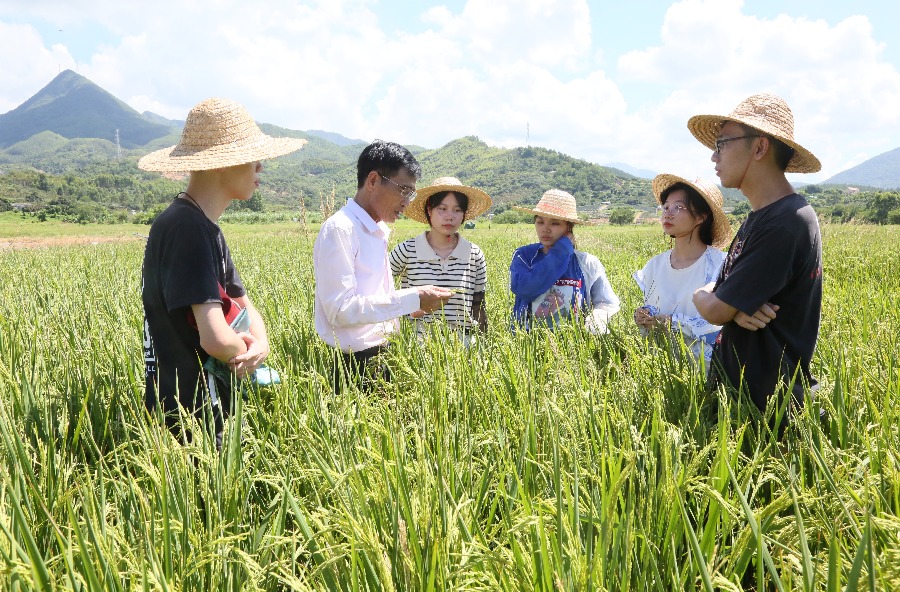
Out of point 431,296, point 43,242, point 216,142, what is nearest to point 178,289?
point 216,142

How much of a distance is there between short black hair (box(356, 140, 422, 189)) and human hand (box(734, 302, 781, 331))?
165 cm

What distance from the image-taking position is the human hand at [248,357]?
5.74 ft

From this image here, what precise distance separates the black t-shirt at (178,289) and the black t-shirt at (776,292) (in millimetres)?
1682

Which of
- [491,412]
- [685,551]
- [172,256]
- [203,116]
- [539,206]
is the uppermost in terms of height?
[203,116]

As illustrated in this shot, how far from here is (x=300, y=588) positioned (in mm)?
880

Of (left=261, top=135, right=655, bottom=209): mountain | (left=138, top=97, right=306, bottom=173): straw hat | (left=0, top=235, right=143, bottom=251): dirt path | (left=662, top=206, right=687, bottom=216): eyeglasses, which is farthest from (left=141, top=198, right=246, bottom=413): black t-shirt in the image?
(left=261, top=135, right=655, bottom=209): mountain

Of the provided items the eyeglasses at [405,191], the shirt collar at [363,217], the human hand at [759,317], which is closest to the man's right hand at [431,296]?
the shirt collar at [363,217]

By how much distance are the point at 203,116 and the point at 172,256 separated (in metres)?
0.70

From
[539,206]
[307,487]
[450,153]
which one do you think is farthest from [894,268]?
[450,153]

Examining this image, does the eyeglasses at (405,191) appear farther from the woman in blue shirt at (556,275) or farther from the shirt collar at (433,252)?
the woman in blue shirt at (556,275)

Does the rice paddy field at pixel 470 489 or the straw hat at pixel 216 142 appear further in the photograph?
the straw hat at pixel 216 142

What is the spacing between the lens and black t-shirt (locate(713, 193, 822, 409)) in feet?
5.24

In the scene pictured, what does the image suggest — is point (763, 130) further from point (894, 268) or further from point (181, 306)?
point (894, 268)

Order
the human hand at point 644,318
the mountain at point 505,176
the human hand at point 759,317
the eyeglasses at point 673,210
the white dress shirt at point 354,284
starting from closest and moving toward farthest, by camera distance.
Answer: the human hand at point 759,317, the white dress shirt at point 354,284, the human hand at point 644,318, the eyeglasses at point 673,210, the mountain at point 505,176
